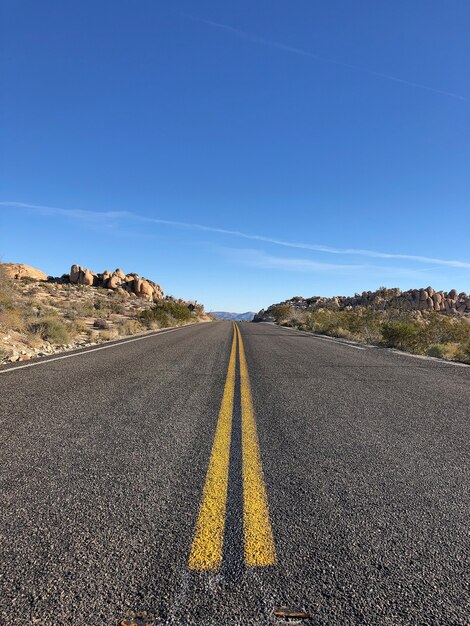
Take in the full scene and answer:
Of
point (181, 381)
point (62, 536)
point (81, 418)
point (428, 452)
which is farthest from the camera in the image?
point (181, 381)

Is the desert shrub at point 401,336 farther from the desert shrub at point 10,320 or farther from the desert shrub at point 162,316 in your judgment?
the desert shrub at point 162,316

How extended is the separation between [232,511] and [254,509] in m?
0.14

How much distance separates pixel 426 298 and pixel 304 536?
100210mm

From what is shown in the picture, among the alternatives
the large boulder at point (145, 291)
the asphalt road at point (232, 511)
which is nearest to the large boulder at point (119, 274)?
the large boulder at point (145, 291)

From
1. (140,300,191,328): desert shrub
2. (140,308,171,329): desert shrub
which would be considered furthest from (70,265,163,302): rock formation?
(140,308,171,329): desert shrub

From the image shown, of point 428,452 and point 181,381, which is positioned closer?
point 428,452

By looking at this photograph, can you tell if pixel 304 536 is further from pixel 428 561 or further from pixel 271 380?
pixel 271 380

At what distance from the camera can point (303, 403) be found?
508cm

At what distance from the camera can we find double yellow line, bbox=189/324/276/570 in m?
1.78

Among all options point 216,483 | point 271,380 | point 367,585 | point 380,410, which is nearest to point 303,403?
point 380,410

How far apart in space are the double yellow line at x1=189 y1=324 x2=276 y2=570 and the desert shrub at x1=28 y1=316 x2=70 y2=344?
11.2 m

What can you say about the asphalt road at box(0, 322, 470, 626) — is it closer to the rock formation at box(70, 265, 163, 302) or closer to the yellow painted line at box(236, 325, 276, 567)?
the yellow painted line at box(236, 325, 276, 567)

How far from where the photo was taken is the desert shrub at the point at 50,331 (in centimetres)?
1312

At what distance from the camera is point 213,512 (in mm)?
2189
